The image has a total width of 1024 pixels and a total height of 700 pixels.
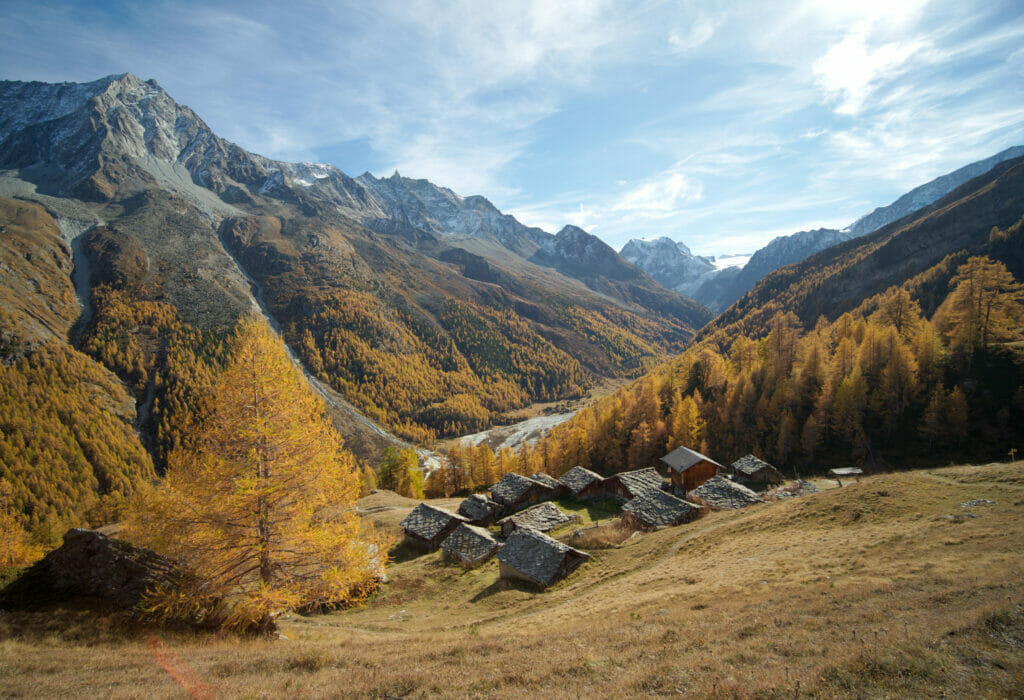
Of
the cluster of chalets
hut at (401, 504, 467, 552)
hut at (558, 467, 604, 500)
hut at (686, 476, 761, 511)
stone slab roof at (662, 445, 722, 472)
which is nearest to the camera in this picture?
the cluster of chalets

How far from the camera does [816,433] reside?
59.6 meters

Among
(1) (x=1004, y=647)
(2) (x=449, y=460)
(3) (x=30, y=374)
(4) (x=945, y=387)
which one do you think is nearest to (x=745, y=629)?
(1) (x=1004, y=647)

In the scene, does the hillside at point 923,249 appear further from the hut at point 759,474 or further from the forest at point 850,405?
the hut at point 759,474

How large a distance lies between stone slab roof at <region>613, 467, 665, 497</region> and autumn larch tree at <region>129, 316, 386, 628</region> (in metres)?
39.1

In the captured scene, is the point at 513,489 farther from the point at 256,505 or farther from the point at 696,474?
the point at 256,505

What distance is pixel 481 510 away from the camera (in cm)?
5009

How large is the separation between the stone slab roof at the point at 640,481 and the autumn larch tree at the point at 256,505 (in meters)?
39.1

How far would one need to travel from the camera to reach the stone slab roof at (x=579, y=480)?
53531mm

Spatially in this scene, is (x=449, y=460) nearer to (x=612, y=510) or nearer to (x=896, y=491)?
(x=612, y=510)

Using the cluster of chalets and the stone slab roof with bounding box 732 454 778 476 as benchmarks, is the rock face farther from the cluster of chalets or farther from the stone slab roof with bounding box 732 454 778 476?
the stone slab roof with bounding box 732 454 778 476

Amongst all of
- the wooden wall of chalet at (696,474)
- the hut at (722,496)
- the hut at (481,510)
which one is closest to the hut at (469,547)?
the hut at (481,510)

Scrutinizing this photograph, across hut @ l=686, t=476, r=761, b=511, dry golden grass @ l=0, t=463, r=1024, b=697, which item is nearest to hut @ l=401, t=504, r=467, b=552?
dry golden grass @ l=0, t=463, r=1024, b=697

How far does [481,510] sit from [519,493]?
5592mm

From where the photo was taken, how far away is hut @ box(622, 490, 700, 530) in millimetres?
38781
